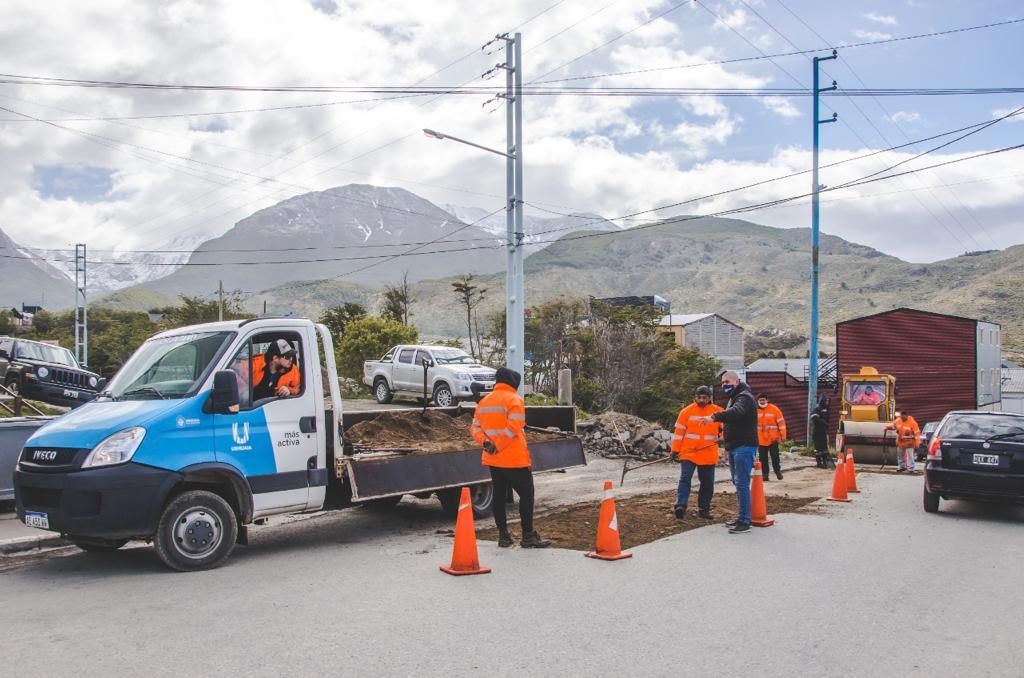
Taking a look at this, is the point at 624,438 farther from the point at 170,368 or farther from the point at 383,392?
the point at 170,368

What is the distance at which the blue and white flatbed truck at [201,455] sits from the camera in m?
7.36

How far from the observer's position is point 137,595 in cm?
684

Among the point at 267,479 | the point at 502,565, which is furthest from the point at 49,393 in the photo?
the point at 502,565

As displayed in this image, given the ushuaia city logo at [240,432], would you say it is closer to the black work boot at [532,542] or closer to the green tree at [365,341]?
the black work boot at [532,542]

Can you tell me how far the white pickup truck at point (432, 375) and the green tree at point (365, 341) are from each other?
9246 millimetres

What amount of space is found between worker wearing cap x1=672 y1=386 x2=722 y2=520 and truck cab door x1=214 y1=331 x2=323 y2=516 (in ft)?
15.0

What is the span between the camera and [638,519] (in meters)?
10.7

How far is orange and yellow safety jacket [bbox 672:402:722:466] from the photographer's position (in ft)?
35.2

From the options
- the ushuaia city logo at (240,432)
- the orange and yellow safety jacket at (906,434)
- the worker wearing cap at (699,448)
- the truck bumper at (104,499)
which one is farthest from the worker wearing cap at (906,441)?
the truck bumper at (104,499)

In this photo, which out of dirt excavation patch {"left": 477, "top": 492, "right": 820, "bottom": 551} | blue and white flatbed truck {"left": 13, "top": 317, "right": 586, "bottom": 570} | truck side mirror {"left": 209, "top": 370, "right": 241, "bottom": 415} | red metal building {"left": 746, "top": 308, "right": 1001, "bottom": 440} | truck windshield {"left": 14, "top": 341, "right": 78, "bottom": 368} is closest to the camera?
blue and white flatbed truck {"left": 13, "top": 317, "right": 586, "bottom": 570}

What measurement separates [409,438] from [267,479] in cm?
278

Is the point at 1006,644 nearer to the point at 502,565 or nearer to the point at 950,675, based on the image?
the point at 950,675

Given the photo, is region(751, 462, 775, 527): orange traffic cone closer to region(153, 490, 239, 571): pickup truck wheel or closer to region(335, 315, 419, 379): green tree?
region(153, 490, 239, 571): pickup truck wheel

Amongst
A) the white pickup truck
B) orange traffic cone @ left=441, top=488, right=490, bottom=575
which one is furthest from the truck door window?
the white pickup truck
